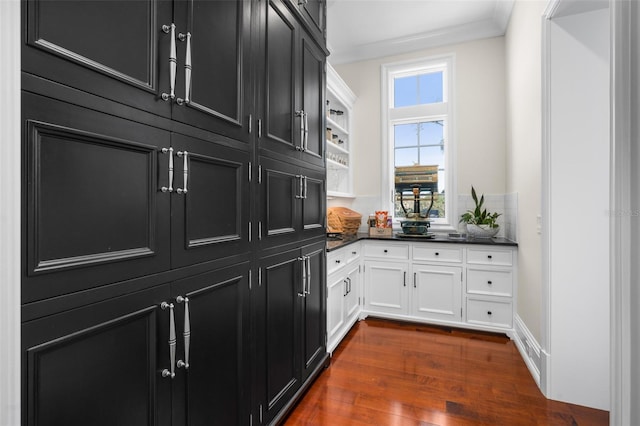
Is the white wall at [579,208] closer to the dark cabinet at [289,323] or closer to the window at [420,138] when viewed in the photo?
the dark cabinet at [289,323]

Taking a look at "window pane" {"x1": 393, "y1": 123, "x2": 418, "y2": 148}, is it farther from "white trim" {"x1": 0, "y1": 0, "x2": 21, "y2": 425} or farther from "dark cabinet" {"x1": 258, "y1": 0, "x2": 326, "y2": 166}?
"white trim" {"x1": 0, "y1": 0, "x2": 21, "y2": 425}

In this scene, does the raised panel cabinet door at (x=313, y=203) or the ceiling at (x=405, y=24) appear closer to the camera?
the raised panel cabinet door at (x=313, y=203)

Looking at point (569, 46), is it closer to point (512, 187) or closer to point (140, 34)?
point (512, 187)

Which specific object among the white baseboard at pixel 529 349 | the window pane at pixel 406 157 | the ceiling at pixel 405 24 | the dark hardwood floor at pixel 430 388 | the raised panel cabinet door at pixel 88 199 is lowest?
the dark hardwood floor at pixel 430 388

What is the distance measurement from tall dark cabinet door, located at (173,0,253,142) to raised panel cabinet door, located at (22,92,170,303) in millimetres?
215

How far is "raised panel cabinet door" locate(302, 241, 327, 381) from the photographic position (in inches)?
82.5

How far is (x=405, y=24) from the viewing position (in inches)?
140

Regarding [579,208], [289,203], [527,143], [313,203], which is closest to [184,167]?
[289,203]

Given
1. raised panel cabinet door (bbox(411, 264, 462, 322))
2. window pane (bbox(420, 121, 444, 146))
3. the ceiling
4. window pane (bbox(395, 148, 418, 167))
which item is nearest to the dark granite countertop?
raised panel cabinet door (bbox(411, 264, 462, 322))

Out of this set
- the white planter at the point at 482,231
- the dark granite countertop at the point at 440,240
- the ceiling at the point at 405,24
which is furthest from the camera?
the white planter at the point at 482,231

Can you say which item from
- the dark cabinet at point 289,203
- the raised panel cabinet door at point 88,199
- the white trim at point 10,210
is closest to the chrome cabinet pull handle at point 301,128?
the dark cabinet at point 289,203

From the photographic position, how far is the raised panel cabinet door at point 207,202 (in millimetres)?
1118

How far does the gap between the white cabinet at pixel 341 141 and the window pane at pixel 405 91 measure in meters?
0.53

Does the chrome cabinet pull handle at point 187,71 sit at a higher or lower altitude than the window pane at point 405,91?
lower
